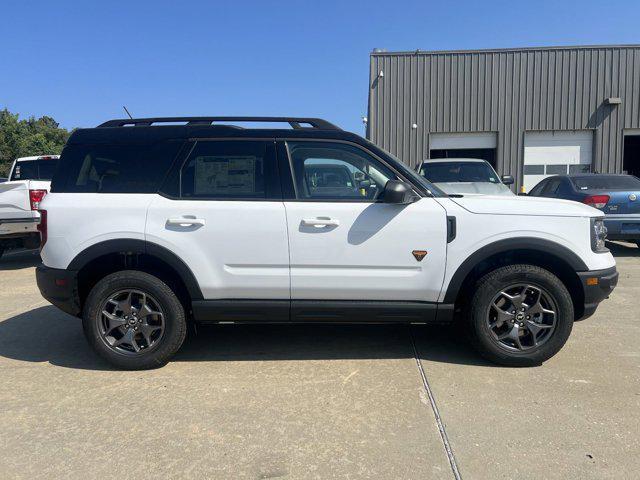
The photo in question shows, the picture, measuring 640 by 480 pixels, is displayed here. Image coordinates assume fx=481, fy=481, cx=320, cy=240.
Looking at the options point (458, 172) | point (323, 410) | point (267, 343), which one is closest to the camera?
point (323, 410)

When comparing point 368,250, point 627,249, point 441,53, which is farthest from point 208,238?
point 441,53

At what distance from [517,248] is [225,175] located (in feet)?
7.65

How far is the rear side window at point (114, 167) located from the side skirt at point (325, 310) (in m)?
1.07

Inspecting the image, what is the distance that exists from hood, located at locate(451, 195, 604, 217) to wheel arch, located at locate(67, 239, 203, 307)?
2.21m

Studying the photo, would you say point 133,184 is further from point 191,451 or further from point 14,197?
point 14,197

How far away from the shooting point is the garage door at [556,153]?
18.0m

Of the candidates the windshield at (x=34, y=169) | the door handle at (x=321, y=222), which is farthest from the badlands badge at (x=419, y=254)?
the windshield at (x=34, y=169)

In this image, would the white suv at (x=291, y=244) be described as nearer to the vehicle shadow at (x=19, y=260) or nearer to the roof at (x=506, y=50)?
the vehicle shadow at (x=19, y=260)

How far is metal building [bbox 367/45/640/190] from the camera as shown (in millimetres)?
17703

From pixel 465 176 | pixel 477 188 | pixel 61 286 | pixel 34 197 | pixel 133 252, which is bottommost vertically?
pixel 61 286

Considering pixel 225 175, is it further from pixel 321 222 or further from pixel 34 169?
pixel 34 169

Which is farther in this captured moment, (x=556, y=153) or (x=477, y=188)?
(x=556, y=153)

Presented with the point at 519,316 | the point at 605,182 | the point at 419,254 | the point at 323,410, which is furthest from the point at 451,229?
the point at 605,182

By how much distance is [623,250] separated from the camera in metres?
10.1
